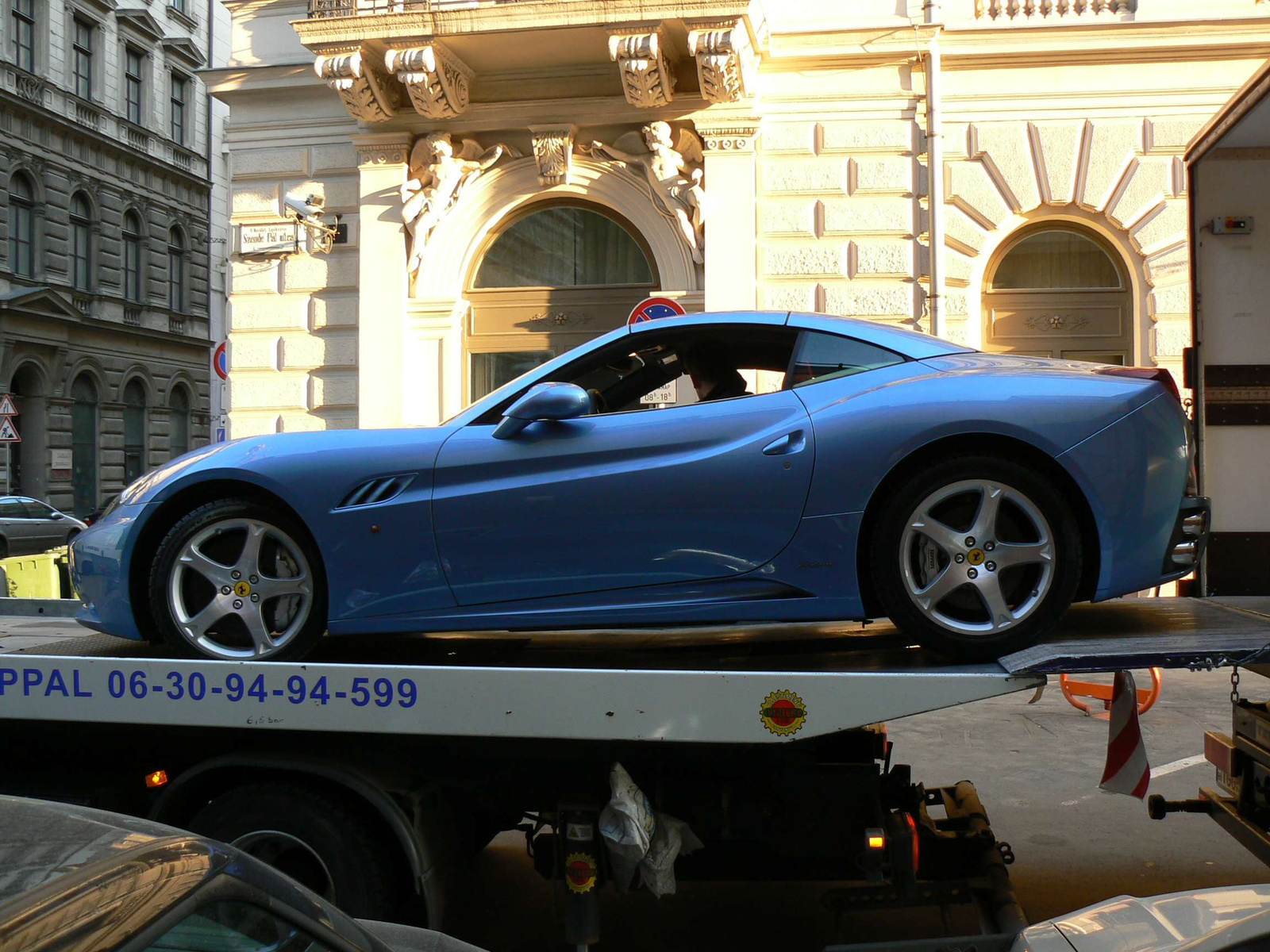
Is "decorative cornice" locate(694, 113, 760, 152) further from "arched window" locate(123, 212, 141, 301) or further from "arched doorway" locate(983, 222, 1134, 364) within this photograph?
"arched window" locate(123, 212, 141, 301)

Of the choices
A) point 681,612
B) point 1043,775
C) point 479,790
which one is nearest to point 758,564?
point 681,612

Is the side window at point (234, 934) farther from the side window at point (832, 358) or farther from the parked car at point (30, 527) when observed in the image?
the parked car at point (30, 527)

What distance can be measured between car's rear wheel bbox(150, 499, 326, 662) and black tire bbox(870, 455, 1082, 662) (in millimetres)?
1858

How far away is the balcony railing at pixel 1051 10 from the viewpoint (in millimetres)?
11203

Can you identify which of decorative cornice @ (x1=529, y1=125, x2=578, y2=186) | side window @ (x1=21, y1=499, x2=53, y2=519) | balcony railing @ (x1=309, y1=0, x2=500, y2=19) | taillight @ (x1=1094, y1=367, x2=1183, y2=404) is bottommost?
side window @ (x1=21, y1=499, x2=53, y2=519)

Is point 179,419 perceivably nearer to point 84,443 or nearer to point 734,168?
point 84,443

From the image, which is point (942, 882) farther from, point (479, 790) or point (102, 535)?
point (102, 535)

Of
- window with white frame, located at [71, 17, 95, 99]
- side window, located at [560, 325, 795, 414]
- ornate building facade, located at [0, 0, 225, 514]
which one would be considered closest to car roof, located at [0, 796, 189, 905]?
side window, located at [560, 325, 795, 414]

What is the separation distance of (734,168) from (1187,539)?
8366 mm

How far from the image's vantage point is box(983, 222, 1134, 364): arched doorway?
1159 cm

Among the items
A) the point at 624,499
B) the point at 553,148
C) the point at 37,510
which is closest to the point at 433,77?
the point at 553,148

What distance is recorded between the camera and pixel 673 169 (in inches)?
456

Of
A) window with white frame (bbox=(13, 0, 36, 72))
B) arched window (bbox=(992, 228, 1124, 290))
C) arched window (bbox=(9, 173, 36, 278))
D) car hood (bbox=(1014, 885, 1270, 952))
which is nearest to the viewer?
car hood (bbox=(1014, 885, 1270, 952))

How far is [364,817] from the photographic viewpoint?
11.9ft
